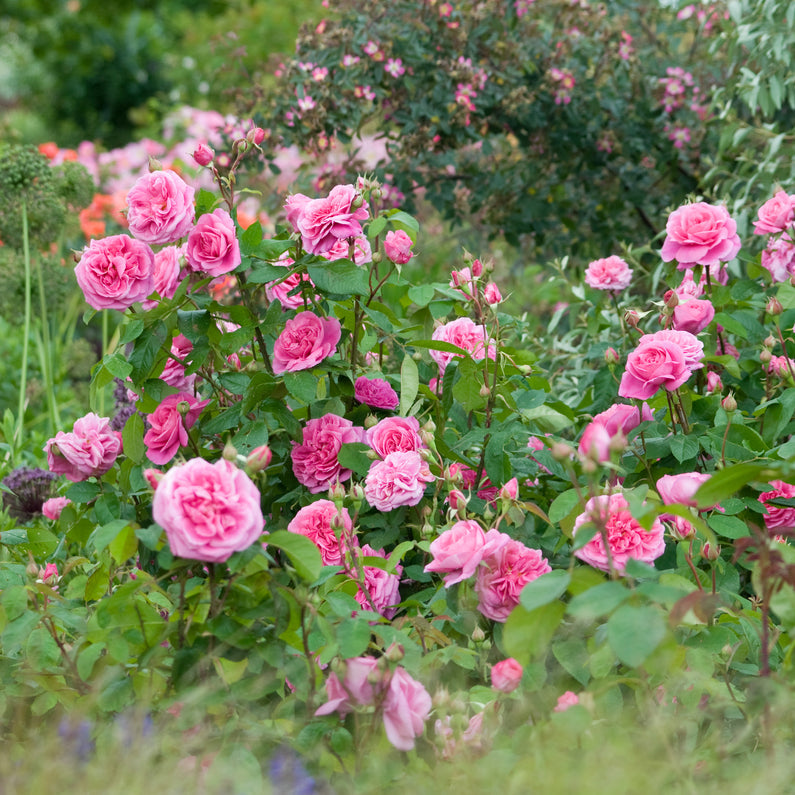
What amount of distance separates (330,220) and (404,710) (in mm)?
737

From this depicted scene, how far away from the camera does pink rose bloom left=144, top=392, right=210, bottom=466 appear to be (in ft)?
5.12

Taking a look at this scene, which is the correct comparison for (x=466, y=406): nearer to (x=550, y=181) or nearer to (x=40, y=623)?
(x=40, y=623)

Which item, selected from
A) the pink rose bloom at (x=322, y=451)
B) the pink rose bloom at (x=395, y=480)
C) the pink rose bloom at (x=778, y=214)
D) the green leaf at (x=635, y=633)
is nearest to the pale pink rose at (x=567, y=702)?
the green leaf at (x=635, y=633)

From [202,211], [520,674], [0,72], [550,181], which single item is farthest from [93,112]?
[520,674]

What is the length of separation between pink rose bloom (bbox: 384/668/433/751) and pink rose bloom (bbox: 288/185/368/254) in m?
0.67

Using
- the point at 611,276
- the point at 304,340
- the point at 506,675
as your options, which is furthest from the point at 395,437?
the point at 611,276

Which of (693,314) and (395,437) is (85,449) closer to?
(395,437)

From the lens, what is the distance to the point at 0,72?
13711mm

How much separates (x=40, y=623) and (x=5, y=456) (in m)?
1.29

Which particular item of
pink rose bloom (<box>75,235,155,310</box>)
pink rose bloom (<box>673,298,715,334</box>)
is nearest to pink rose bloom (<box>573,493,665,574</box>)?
pink rose bloom (<box>673,298,715,334</box>)

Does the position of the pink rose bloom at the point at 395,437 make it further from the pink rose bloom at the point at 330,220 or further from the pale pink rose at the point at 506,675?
the pale pink rose at the point at 506,675

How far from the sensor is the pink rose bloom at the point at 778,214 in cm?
176

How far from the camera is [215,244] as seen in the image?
1.45 metres

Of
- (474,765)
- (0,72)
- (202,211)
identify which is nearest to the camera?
(474,765)
